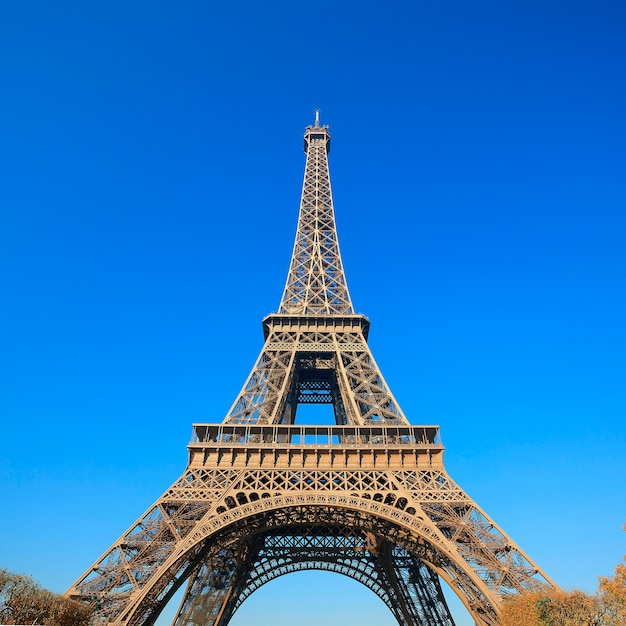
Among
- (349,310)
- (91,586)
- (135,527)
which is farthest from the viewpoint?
(349,310)

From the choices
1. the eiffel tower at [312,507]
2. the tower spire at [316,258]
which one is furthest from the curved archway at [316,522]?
the tower spire at [316,258]

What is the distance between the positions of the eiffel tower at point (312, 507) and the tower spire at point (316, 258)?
0.15 metres

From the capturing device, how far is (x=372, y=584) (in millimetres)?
31453

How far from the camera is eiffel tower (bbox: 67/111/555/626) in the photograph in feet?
63.5

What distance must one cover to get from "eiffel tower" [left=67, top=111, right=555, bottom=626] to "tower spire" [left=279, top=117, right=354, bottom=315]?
0.15 m

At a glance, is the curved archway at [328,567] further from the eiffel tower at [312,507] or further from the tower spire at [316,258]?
the tower spire at [316,258]

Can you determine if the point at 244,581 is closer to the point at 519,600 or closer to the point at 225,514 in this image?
the point at 225,514

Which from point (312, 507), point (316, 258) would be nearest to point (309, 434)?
point (312, 507)

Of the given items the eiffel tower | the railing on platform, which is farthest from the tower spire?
the railing on platform

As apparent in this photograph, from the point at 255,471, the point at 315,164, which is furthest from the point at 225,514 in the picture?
the point at 315,164

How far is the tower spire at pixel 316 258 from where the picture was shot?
33.2 metres

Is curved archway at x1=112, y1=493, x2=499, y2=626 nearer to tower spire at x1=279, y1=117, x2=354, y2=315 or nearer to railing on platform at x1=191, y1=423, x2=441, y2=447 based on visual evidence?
railing on platform at x1=191, y1=423, x2=441, y2=447

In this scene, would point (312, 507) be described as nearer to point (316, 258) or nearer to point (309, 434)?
point (309, 434)

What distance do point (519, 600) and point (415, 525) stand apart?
15.3 feet
